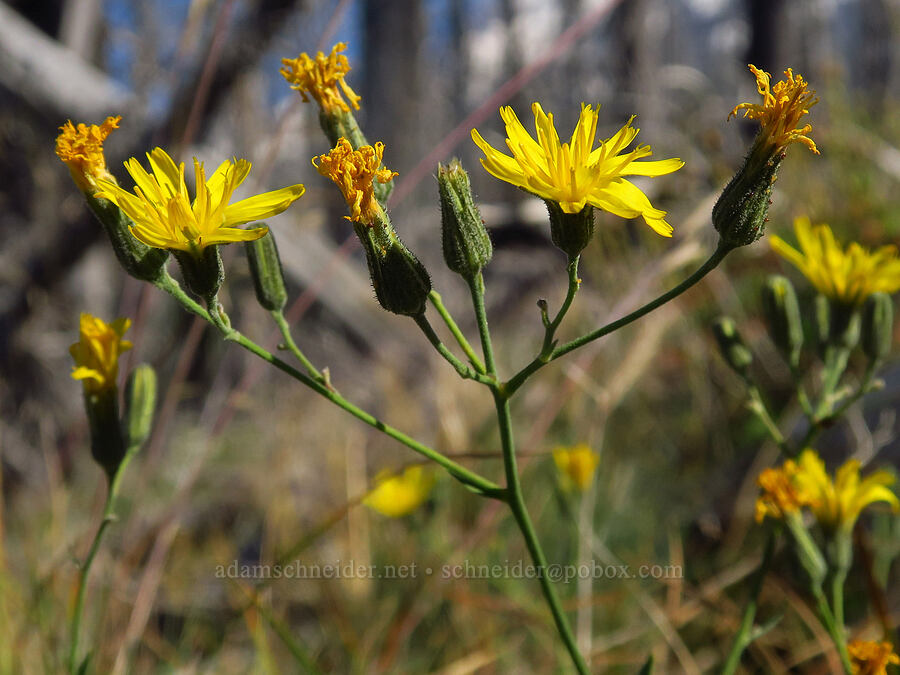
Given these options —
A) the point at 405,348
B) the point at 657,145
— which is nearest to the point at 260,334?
the point at 405,348

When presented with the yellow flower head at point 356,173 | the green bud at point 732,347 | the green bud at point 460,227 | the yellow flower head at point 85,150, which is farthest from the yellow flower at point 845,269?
the yellow flower head at point 85,150

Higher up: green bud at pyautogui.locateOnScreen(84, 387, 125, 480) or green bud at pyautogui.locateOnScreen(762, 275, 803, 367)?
green bud at pyautogui.locateOnScreen(762, 275, 803, 367)

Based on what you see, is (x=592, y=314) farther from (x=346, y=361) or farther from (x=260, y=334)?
(x=260, y=334)

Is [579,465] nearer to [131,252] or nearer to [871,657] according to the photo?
[871,657]

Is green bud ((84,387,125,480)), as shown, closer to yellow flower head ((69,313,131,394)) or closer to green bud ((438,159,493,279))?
yellow flower head ((69,313,131,394))

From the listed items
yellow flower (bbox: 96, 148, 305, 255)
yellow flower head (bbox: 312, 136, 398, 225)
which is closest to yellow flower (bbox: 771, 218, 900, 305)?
yellow flower head (bbox: 312, 136, 398, 225)
